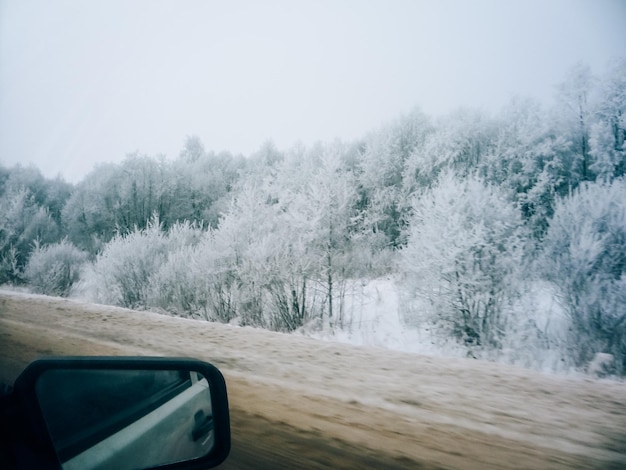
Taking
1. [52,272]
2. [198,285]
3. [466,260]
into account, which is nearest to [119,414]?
[466,260]

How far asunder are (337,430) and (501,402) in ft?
7.70

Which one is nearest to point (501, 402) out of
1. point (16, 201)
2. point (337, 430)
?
point (337, 430)

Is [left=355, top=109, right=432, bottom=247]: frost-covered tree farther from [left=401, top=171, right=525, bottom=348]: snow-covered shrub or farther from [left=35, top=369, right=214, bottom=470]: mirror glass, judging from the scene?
[left=35, top=369, right=214, bottom=470]: mirror glass

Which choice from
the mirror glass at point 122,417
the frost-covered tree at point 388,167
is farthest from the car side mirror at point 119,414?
the frost-covered tree at point 388,167

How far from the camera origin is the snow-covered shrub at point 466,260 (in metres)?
11.9

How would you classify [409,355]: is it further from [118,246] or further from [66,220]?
[66,220]

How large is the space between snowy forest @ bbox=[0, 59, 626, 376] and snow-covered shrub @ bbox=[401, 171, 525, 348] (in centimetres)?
5

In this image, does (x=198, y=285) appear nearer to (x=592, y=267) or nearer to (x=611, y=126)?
(x=592, y=267)

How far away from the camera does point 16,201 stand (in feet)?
96.2

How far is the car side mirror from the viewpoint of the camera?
3.73ft

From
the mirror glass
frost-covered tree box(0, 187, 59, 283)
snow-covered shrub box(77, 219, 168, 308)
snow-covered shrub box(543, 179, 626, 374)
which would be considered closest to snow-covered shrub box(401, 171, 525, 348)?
snow-covered shrub box(543, 179, 626, 374)

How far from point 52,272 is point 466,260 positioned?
69.7ft

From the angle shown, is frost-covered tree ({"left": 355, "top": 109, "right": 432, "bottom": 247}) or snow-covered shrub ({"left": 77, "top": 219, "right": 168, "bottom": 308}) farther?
frost-covered tree ({"left": 355, "top": 109, "right": 432, "bottom": 247})

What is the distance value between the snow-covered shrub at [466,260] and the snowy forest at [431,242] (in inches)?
1.9
